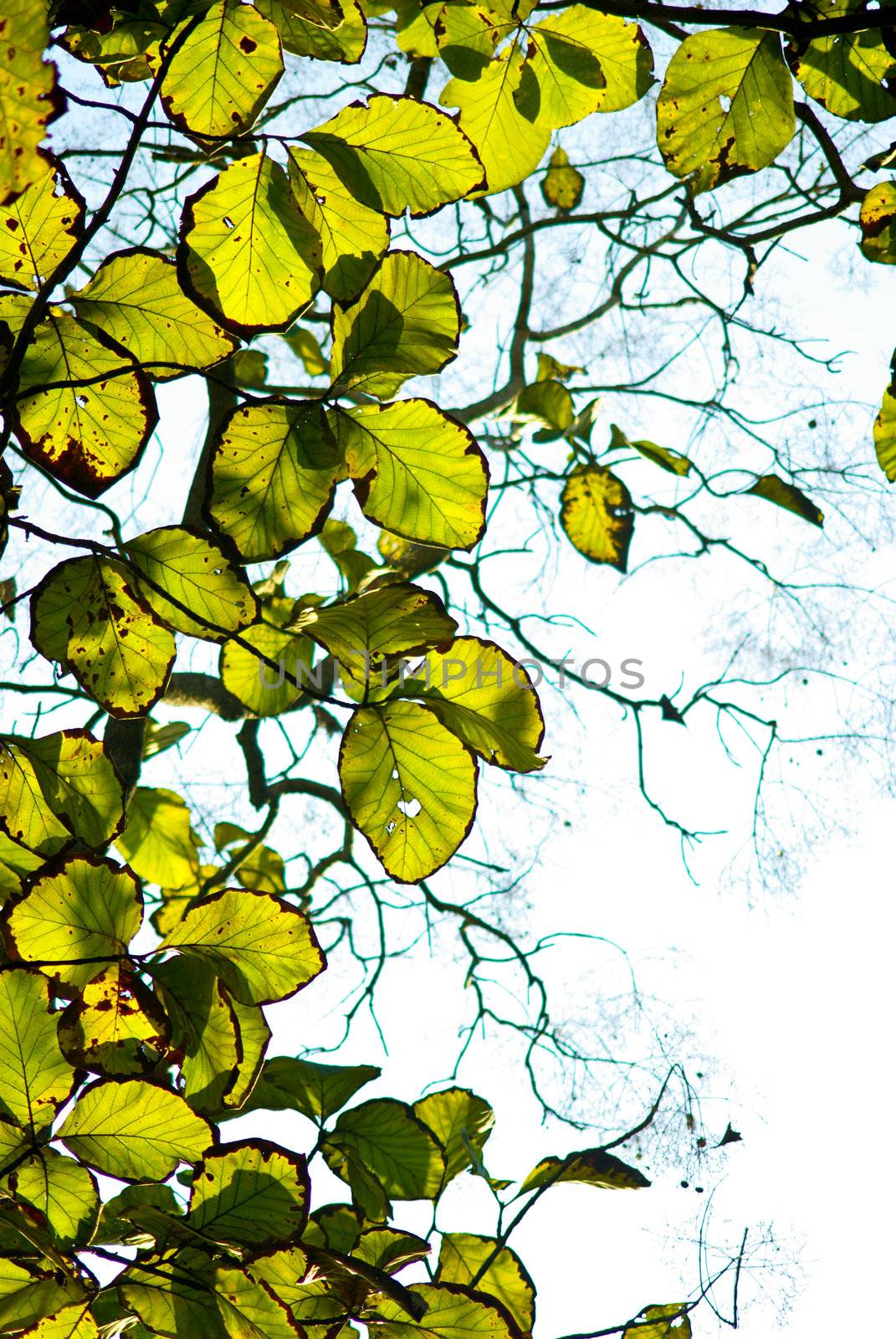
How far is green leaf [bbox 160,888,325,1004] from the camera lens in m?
0.34

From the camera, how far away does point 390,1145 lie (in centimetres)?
54

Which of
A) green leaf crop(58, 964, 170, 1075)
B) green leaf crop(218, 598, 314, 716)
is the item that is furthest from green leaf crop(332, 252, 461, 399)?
green leaf crop(218, 598, 314, 716)

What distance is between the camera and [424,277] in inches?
12.8

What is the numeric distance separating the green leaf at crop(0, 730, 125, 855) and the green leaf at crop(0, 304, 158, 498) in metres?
0.11

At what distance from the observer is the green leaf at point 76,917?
32 cm

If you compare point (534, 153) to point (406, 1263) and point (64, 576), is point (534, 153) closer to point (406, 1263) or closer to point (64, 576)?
point (64, 576)

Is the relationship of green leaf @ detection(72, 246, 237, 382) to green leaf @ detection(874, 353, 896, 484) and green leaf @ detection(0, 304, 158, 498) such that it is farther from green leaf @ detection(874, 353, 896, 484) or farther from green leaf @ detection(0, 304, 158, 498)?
green leaf @ detection(874, 353, 896, 484)

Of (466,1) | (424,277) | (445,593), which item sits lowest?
(424,277)

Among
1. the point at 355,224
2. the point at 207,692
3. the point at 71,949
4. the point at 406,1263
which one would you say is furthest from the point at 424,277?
the point at 207,692

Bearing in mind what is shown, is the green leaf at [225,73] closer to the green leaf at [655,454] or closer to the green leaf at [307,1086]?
the green leaf at [307,1086]

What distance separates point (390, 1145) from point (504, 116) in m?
0.52

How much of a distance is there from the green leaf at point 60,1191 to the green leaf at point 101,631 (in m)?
0.15

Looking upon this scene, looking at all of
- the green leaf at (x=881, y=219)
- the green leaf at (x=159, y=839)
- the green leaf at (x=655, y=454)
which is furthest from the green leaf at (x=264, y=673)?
the green leaf at (x=655, y=454)

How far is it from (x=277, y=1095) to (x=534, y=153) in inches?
18.9
